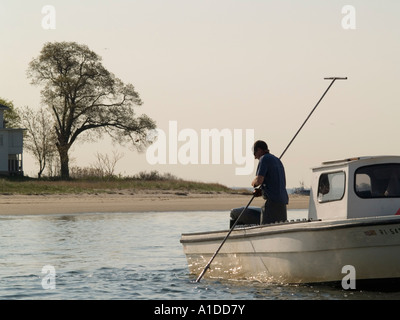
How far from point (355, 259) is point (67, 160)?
45.6 meters

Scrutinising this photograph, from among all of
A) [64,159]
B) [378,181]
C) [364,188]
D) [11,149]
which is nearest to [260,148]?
[364,188]

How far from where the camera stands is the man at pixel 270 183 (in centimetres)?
1379

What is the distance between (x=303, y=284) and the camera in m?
13.5

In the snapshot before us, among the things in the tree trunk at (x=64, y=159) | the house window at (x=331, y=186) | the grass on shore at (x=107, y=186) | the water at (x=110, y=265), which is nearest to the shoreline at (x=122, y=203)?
the grass on shore at (x=107, y=186)

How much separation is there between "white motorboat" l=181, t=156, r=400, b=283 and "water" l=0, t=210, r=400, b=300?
1.10 ft

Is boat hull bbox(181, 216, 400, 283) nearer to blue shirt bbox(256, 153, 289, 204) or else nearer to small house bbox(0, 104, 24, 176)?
blue shirt bbox(256, 153, 289, 204)

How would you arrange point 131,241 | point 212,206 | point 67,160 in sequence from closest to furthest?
point 131,241
point 212,206
point 67,160

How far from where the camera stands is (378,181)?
13219mm

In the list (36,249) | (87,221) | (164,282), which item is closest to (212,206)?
(87,221)

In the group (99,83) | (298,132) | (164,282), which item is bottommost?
(164,282)

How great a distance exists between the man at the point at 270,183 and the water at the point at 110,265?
112cm

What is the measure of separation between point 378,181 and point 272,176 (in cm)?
164

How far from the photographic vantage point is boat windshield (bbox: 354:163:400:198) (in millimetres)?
13133

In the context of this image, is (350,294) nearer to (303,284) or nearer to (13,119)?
(303,284)
